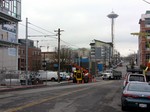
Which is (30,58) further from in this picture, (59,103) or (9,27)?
(59,103)

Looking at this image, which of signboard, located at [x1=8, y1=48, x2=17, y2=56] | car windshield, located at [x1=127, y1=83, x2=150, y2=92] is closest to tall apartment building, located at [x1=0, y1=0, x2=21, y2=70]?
signboard, located at [x1=8, y1=48, x2=17, y2=56]

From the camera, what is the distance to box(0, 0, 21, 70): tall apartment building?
52453mm

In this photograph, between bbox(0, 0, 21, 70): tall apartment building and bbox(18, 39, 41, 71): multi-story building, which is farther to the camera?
bbox(18, 39, 41, 71): multi-story building

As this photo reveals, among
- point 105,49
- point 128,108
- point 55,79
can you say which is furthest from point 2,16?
Result: point 105,49

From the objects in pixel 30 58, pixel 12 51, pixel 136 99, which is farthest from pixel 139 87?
pixel 30 58

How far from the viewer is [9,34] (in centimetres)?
5844

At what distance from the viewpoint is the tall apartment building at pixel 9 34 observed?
172 feet

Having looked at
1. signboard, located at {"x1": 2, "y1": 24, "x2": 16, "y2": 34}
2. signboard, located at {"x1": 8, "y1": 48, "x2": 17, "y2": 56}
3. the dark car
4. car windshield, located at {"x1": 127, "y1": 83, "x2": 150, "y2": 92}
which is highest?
signboard, located at {"x1": 2, "y1": 24, "x2": 16, "y2": 34}

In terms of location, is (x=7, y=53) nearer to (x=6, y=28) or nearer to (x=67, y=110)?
(x=6, y=28)

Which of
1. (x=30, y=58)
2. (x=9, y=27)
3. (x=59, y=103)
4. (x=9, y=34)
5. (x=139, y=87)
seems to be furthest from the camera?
(x=30, y=58)

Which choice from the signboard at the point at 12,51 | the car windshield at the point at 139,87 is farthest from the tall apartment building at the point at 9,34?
the car windshield at the point at 139,87

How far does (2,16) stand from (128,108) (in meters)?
33.6

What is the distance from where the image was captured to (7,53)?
57.5 metres

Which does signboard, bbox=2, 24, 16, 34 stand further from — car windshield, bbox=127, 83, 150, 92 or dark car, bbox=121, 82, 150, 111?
dark car, bbox=121, 82, 150, 111
